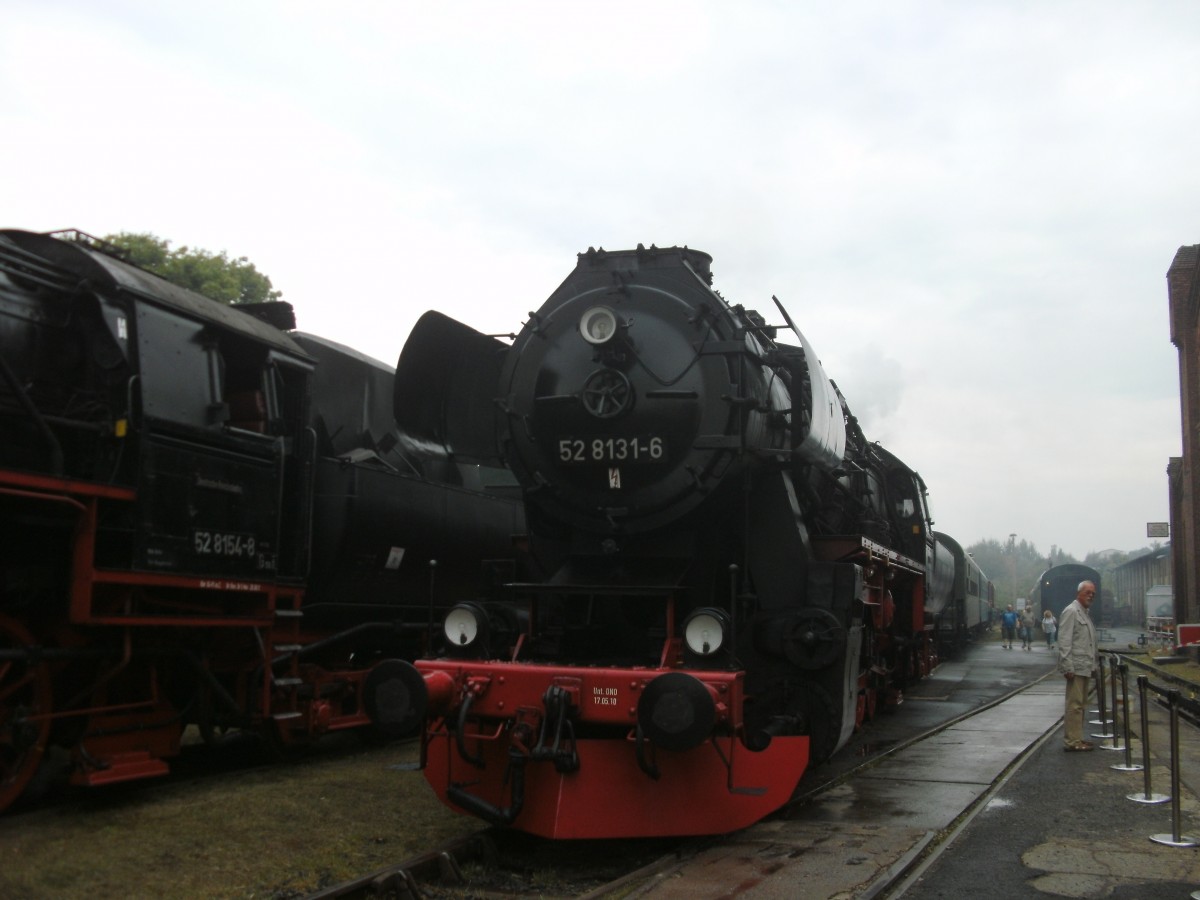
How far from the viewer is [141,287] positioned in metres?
6.77

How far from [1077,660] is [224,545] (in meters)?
7.07

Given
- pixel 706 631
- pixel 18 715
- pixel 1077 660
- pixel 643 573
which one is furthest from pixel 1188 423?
pixel 18 715

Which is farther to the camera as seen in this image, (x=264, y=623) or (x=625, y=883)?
(x=264, y=623)

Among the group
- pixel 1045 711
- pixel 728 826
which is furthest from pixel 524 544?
pixel 1045 711

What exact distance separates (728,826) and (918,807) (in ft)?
5.86

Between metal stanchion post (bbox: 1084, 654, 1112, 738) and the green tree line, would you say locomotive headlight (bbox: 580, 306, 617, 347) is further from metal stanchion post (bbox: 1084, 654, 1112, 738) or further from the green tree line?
the green tree line

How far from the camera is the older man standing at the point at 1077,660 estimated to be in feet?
30.1

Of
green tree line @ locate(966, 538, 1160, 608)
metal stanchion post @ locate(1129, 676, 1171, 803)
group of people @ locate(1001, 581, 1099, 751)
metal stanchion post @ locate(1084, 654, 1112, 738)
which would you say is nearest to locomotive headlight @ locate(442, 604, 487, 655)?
metal stanchion post @ locate(1129, 676, 1171, 803)

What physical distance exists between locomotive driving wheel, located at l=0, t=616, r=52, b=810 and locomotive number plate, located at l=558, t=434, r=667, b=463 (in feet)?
10.4

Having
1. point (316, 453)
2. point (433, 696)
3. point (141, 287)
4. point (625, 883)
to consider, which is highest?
point (141, 287)

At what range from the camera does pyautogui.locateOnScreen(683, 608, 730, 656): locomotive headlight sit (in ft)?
18.3

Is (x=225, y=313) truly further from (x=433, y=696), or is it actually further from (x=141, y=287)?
(x=433, y=696)

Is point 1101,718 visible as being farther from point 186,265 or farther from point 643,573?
point 186,265

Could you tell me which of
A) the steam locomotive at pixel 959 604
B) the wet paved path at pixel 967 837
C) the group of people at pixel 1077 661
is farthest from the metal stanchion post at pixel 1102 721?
the steam locomotive at pixel 959 604
